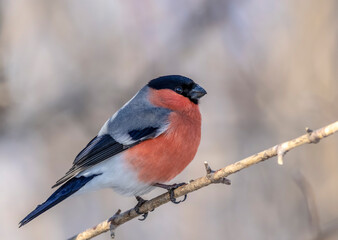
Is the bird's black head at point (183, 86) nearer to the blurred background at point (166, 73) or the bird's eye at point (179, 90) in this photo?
the bird's eye at point (179, 90)

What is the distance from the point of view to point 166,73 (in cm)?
422

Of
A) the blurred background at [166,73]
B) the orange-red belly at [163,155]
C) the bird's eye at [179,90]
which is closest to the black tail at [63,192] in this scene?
the orange-red belly at [163,155]

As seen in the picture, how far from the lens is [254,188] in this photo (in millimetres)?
3826

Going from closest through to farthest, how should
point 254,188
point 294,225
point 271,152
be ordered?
1. point 271,152
2. point 294,225
3. point 254,188

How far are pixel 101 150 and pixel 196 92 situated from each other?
0.71 m

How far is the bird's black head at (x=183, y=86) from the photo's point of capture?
127 inches

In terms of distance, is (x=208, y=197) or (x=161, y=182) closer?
(x=161, y=182)

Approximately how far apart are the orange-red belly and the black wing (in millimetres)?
57

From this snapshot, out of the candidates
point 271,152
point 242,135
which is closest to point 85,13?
point 242,135

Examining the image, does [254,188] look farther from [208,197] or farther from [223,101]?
[223,101]

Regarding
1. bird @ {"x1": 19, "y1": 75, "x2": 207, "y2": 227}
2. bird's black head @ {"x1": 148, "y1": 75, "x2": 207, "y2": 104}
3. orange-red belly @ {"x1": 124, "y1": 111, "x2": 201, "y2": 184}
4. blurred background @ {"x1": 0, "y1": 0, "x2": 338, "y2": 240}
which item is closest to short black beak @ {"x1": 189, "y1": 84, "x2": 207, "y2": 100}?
bird's black head @ {"x1": 148, "y1": 75, "x2": 207, "y2": 104}

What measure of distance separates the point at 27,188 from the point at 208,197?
1533 millimetres

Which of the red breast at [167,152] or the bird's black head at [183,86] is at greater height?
the bird's black head at [183,86]

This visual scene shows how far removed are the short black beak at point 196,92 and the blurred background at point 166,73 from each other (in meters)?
0.94
